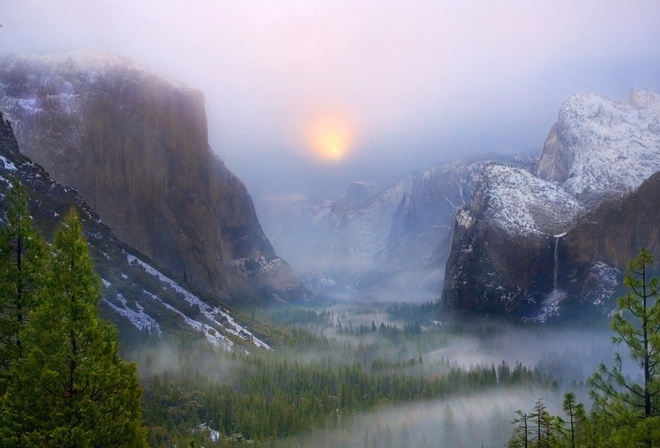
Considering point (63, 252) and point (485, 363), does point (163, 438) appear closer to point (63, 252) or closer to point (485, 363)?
point (63, 252)

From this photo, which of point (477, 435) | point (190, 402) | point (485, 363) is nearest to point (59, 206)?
point (190, 402)

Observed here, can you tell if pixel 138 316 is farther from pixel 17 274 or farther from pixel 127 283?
pixel 17 274

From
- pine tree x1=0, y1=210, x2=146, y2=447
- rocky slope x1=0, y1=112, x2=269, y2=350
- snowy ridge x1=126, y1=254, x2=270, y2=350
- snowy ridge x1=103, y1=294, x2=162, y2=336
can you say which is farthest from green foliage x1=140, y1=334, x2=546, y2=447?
pine tree x1=0, y1=210, x2=146, y2=447

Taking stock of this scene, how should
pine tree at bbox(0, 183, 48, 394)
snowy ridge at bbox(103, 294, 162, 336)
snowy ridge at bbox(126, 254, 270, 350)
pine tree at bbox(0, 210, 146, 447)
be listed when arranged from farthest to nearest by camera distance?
1. snowy ridge at bbox(126, 254, 270, 350)
2. snowy ridge at bbox(103, 294, 162, 336)
3. pine tree at bbox(0, 183, 48, 394)
4. pine tree at bbox(0, 210, 146, 447)

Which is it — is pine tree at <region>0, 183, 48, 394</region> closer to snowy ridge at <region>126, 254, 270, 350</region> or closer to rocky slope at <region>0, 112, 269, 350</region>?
rocky slope at <region>0, 112, 269, 350</region>

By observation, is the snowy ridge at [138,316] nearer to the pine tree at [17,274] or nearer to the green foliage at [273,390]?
the green foliage at [273,390]

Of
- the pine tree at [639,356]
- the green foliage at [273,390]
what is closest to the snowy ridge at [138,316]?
the green foliage at [273,390]
